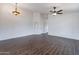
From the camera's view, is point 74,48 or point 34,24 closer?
point 74,48

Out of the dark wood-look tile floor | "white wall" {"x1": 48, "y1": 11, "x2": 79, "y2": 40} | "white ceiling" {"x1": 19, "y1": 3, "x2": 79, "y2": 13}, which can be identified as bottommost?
the dark wood-look tile floor

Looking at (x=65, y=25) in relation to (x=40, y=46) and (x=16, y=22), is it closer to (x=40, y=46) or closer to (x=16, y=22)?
(x=40, y=46)

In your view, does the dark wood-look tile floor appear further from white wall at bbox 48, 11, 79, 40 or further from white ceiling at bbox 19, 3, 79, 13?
white ceiling at bbox 19, 3, 79, 13

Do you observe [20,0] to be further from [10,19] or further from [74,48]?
[74,48]

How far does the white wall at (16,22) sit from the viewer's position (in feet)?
6.40

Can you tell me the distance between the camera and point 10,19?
2006 mm

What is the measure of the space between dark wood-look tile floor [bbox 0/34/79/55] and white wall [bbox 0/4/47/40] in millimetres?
112

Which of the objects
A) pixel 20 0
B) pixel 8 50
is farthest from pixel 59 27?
pixel 8 50

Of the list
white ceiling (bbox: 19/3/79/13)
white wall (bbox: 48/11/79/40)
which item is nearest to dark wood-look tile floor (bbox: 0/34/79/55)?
white wall (bbox: 48/11/79/40)

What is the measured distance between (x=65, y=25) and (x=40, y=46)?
0.65 metres

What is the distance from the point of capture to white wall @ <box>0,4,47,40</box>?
195 centimetres

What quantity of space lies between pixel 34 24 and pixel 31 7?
1.17 feet

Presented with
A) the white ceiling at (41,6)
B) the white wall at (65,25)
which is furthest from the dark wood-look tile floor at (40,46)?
the white ceiling at (41,6)

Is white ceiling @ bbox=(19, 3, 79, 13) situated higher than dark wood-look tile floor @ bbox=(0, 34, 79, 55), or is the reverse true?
white ceiling @ bbox=(19, 3, 79, 13)
